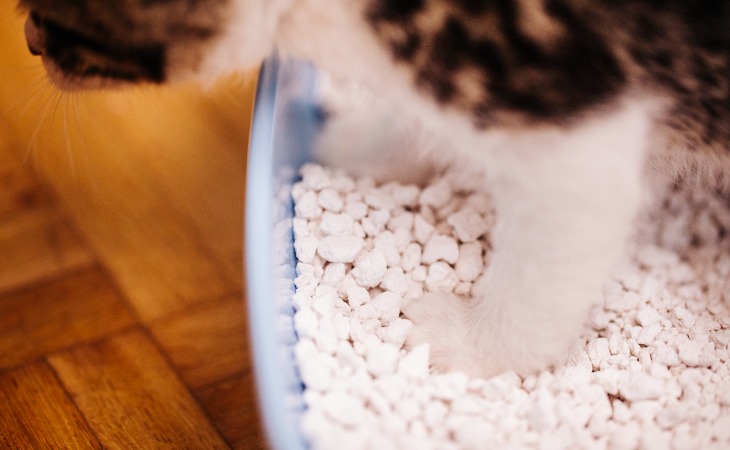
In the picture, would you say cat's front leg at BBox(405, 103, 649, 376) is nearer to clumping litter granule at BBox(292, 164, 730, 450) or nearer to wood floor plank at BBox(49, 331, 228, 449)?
clumping litter granule at BBox(292, 164, 730, 450)

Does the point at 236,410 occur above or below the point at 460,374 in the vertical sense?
below

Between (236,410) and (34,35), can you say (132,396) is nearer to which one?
(236,410)

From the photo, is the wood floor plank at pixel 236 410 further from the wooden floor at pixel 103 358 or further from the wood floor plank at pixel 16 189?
the wood floor plank at pixel 16 189

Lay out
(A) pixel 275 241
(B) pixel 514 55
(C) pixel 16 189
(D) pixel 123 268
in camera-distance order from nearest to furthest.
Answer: (B) pixel 514 55 < (A) pixel 275 241 < (D) pixel 123 268 < (C) pixel 16 189

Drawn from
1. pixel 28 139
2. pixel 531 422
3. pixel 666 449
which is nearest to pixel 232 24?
pixel 531 422

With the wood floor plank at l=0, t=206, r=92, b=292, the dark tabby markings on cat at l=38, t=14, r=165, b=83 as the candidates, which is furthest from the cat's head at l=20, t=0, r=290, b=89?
the wood floor plank at l=0, t=206, r=92, b=292

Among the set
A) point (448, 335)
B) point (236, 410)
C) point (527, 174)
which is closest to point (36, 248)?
point (236, 410)

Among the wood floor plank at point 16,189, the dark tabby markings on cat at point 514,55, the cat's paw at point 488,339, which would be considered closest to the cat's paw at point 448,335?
the cat's paw at point 488,339

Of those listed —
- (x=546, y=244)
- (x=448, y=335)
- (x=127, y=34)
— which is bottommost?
(x=448, y=335)
